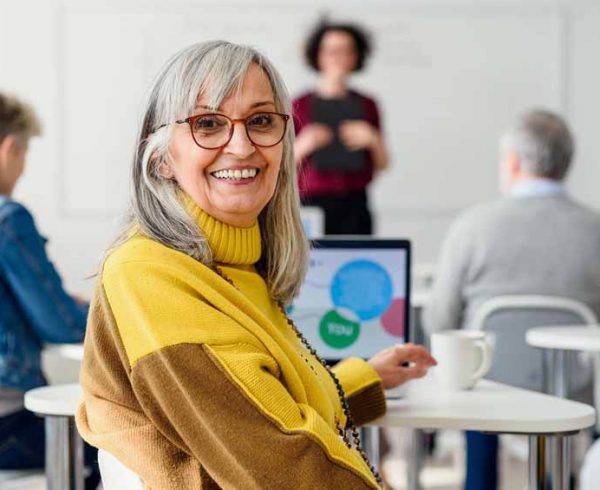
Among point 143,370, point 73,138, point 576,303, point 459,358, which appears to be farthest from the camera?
point 73,138

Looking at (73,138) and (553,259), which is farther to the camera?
(73,138)

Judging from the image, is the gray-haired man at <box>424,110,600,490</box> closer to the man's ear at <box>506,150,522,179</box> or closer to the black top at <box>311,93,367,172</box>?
the man's ear at <box>506,150,522,179</box>

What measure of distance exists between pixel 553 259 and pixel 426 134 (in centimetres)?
278

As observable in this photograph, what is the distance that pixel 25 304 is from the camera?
2551 mm

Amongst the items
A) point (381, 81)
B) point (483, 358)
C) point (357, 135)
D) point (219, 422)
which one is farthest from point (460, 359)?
point (381, 81)

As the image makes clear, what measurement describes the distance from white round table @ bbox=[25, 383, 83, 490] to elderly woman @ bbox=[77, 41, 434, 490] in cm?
42

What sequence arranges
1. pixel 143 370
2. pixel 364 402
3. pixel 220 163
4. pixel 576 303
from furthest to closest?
pixel 576 303 < pixel 364 402 < pixel 220 163 < pixel 143 370

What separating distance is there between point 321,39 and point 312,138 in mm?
576

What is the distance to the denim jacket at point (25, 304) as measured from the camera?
2.53m

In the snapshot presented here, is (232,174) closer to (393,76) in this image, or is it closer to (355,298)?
(355,298)

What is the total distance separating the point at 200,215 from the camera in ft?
4.85

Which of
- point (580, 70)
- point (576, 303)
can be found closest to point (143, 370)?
point (576, 303)

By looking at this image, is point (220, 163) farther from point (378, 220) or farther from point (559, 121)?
point (378, 220)

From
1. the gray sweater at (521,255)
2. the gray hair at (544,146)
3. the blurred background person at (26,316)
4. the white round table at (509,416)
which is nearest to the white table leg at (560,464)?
the white round table at (509,416)
